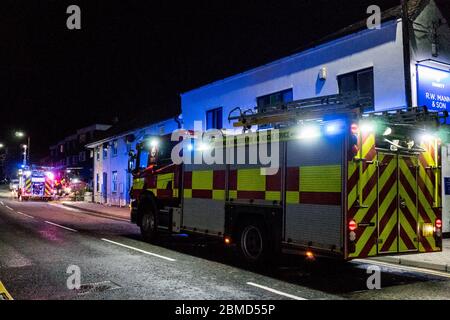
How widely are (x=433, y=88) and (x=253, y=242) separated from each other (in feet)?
25.6

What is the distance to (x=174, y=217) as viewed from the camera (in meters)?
11.2

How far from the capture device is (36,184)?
36.1 m

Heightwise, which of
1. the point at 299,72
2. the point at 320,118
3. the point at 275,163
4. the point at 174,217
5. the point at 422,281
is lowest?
the point at 422,281

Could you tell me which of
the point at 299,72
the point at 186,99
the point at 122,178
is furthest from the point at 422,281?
the point at 122,178

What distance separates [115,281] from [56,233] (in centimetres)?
734

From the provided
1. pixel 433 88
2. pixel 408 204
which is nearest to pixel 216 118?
pixel 433 88

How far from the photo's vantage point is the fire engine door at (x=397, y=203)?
24.9 ft

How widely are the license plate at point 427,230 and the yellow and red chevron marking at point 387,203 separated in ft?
2.41

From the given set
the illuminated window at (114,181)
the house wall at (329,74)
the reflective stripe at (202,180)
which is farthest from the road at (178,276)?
the illuminated window at (114,181)

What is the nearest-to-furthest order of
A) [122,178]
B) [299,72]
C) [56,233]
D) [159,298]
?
[159,298]
[56,233]
[299,72]
[122,178]

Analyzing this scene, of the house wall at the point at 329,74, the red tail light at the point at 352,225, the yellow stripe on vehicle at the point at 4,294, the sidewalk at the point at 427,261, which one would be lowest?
the sidewalk at the point at 427,261

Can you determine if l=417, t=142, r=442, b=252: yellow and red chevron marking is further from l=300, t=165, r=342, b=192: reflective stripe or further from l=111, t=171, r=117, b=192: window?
l=111, t=171, r=117, b=192: window

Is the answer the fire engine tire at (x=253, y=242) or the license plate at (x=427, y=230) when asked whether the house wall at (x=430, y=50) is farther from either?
the fire engine tire at (x=253, y=242)
